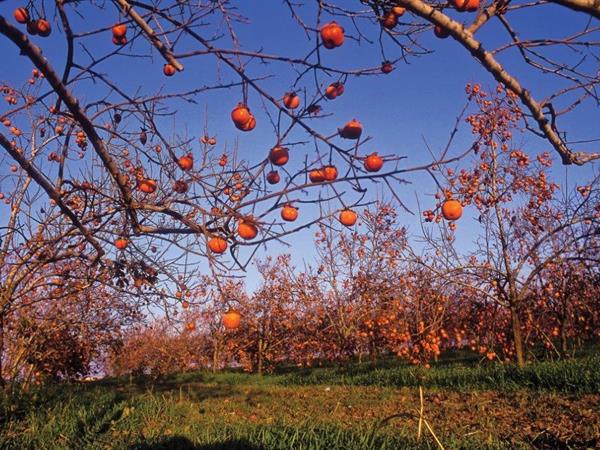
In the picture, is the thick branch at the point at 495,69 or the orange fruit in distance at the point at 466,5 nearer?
the thick branch at the point at 495,69

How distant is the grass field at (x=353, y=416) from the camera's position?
348 centimetres

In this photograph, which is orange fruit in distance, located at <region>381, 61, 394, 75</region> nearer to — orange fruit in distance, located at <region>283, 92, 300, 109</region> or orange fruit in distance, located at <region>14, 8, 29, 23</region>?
orange fruit in distance, located at <region>283, 92, 300, 109</region>

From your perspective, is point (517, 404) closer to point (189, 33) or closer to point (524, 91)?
point (524, 91)

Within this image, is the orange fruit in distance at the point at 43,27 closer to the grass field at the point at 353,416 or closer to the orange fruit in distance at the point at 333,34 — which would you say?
the orange fruit in distance at the point at 333,34

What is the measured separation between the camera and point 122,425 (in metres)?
4.48

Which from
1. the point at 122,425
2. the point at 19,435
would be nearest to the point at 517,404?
the point at 122,425

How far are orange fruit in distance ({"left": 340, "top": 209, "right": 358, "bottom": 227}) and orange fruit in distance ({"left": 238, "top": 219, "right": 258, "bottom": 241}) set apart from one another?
1.51ft

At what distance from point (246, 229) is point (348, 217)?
53 cm

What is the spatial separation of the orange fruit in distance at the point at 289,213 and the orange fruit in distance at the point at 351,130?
54cm

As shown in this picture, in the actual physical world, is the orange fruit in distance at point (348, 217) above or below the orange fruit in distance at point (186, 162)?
below

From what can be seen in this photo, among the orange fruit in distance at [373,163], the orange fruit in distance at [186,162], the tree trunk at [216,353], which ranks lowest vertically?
the tree trunk at [216,353]

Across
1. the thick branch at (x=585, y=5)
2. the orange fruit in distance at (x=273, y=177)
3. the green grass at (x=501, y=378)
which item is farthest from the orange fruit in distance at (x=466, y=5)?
the green grass at (x=501, y=378)

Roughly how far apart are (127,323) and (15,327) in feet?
12.0

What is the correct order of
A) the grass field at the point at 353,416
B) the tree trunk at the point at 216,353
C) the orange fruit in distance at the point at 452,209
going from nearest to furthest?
the orange fruit in distance at the point at 452,209
the grass field at the point at 353,416
the tree trunk at the point at 216,353
